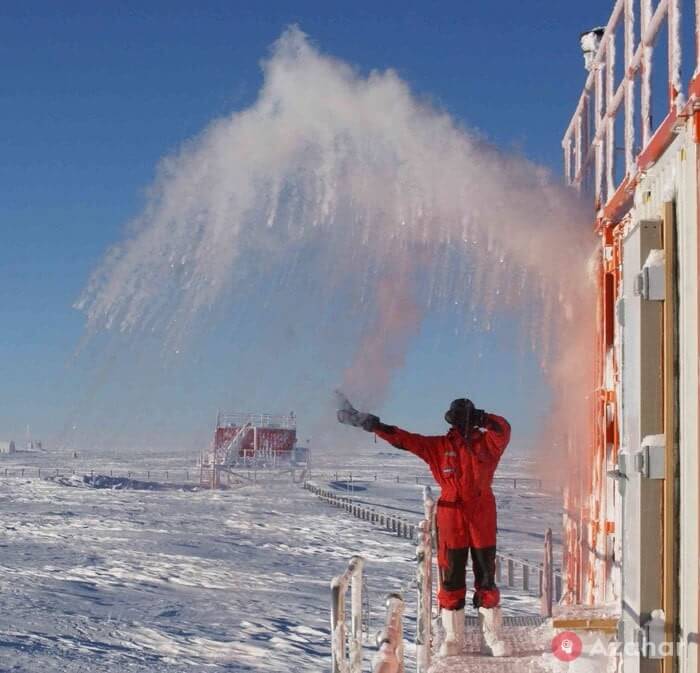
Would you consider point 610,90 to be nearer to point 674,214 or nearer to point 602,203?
point 602,203

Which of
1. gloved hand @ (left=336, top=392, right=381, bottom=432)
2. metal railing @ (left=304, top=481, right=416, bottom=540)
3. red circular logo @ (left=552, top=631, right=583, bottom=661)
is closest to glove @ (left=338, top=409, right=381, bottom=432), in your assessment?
gloved hand @ (left=336, top=392, right=381, bottom=432)

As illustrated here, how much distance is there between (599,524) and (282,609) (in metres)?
8.03

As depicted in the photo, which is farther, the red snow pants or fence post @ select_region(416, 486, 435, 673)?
the red snow pants

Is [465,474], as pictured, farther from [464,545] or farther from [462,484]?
[464,545]

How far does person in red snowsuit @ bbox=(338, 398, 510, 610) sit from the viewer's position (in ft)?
17.6

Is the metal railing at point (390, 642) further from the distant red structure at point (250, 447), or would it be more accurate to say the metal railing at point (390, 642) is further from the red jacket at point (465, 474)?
the distant red structure at point (250, 447)

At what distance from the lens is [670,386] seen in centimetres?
342

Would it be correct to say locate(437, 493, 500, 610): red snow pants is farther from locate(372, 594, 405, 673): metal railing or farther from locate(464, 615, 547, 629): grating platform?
locate(372, 594, 405, 673): metal railing

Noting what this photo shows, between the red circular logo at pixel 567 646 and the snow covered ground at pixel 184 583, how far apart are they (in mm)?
989

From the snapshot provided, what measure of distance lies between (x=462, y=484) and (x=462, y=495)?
2.8 inches

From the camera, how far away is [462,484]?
5348 mm

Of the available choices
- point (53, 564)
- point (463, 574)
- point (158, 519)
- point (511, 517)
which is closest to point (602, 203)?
point (463, 574)

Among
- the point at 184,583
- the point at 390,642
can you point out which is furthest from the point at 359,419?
the point at 184,583

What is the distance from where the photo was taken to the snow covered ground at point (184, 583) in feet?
34.1
